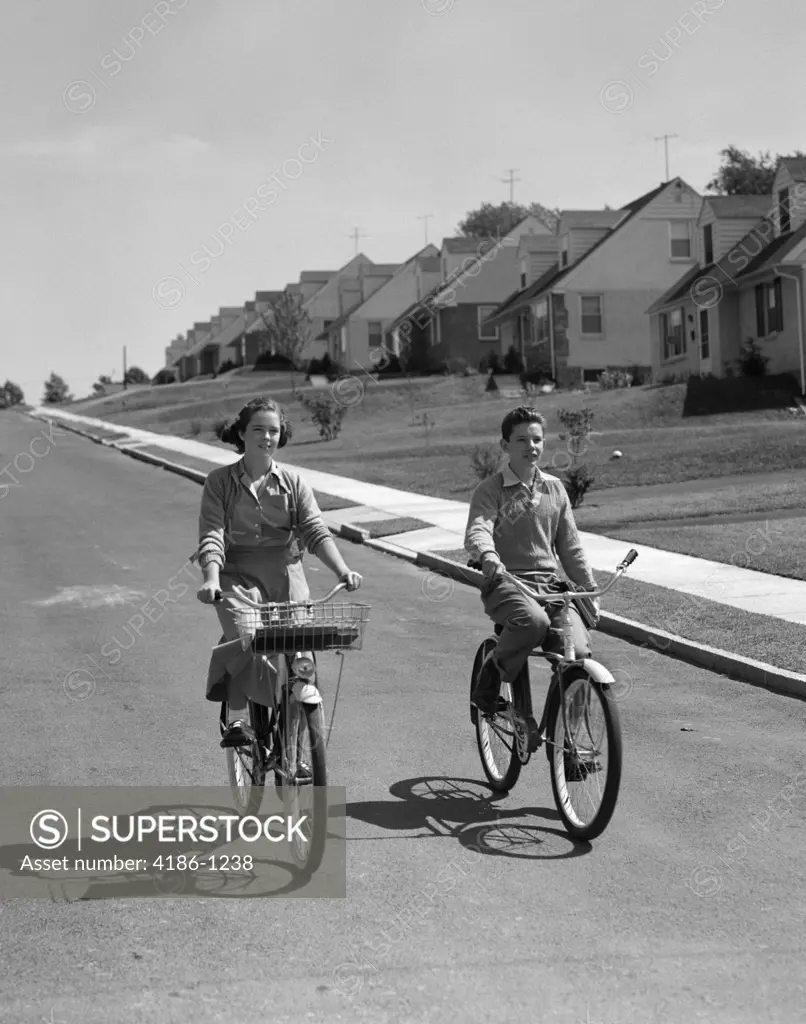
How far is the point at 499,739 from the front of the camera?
295 inches

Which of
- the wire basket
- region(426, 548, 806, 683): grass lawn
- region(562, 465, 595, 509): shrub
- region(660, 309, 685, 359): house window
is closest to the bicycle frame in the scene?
the wire basket

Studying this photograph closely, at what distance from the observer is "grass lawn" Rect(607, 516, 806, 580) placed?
15.6m

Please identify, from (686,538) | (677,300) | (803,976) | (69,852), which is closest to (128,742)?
→ (69,852)

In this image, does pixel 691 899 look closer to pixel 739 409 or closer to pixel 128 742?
pixel 128 742

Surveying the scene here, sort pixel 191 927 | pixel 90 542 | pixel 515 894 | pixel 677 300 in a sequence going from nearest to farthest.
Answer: pixel 191 927 < pixel 515 894 < pixel 90 542 < pixel 677 300

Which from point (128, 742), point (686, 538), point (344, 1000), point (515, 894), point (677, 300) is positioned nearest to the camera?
point (344, 1000)

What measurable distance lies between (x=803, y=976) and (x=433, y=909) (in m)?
1.48

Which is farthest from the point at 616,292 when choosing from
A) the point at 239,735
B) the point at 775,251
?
the point at 239,735

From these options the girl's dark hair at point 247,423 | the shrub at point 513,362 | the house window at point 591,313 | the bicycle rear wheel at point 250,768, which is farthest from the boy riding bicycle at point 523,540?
the shrub at point 513,362

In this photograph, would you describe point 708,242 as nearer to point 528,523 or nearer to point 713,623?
point 713,623

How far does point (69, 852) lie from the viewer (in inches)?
251

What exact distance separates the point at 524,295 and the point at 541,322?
5.18 metres

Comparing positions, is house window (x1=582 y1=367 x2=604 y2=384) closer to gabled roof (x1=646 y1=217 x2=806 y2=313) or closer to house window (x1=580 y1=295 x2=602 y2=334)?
house window (x1=580 y1=295 x2=602 y2=334)

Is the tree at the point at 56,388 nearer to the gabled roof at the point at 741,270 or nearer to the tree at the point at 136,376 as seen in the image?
the tree at the point at 136,376
